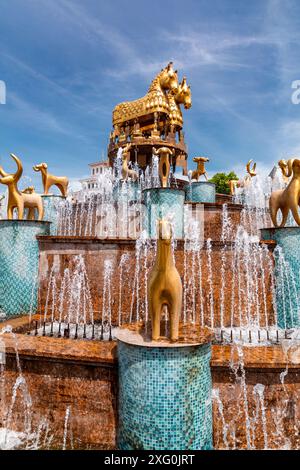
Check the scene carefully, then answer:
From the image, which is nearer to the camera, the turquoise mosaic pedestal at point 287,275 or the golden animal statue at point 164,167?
the turquoise mosaic pedestal at point 287,275

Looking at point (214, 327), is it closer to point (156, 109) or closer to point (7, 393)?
point (7, 393)

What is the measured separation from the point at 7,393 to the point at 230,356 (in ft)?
12.7

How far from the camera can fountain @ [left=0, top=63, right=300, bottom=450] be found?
15.4 feet

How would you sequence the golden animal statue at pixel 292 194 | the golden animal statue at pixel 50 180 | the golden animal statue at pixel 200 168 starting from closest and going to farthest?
the golden animal statue at pixel 292 194, the golden animal statue at pixel 50 180, the golden animal statue at pixel 200 168

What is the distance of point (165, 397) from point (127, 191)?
546 inches

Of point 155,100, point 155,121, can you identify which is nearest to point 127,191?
point 155,121

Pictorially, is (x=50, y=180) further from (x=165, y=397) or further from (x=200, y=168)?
(x=165, y=397)

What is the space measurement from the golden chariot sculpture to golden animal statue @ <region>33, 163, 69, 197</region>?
8330 millimetres

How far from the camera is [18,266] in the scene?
9680 mm

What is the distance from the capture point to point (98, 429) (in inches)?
204

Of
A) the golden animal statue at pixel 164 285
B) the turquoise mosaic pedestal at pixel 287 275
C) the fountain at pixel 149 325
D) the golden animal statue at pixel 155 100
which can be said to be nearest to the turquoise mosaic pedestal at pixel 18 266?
the fountain at pixel 149 325

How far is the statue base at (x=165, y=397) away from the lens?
4.45 metres

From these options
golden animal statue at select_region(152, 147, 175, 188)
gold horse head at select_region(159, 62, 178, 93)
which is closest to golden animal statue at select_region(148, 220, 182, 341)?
golden animal statue at select_region(152, 147, 175, 188)

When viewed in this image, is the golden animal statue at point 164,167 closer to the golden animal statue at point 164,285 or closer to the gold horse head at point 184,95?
the golden animal statue at point 164,285
